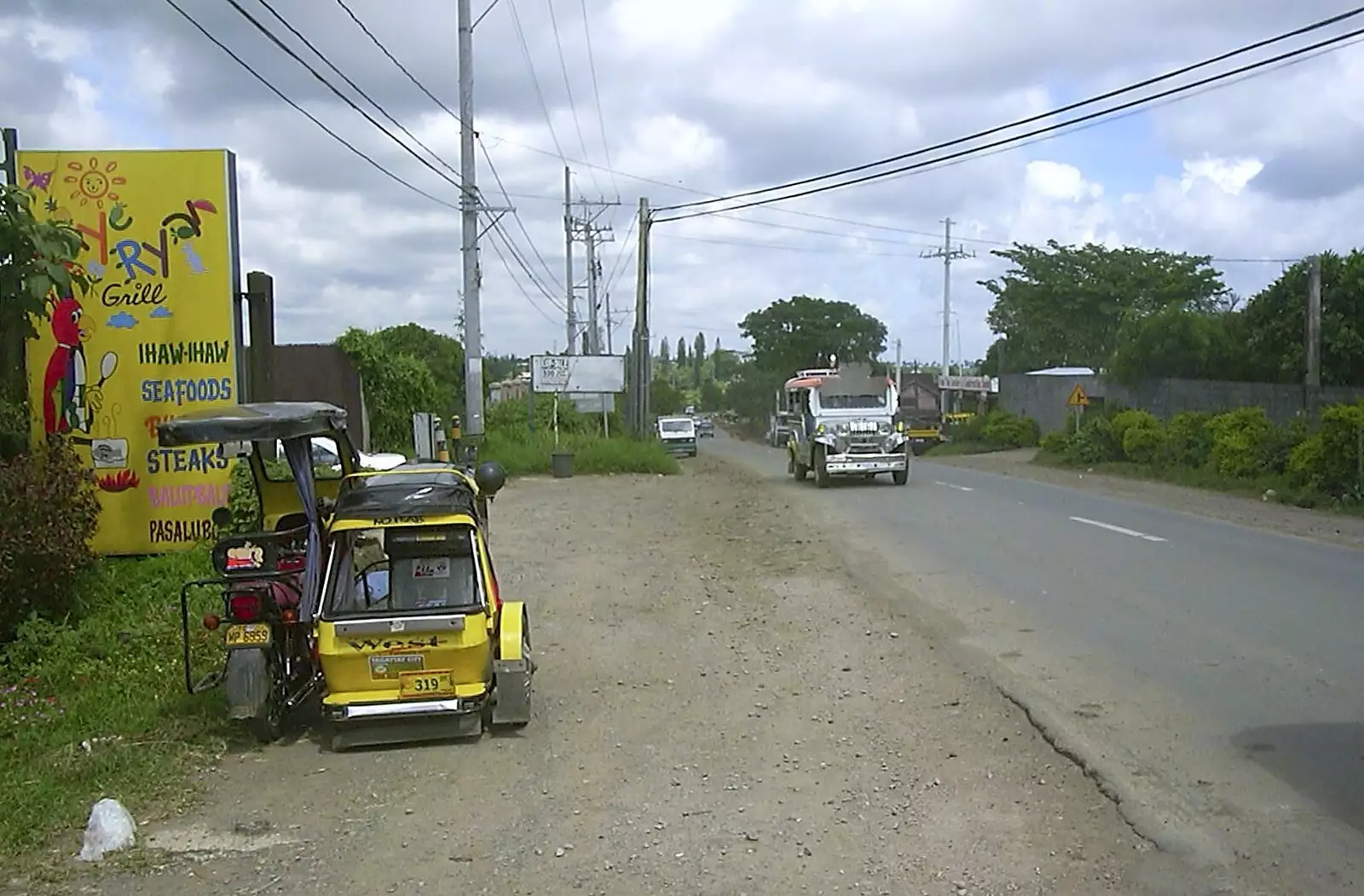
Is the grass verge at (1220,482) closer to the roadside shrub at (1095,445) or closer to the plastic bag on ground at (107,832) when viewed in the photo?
the roadside shrub at (1095,445)

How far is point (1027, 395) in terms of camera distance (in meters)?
58.6

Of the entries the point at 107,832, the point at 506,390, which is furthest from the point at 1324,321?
the point at 506,390

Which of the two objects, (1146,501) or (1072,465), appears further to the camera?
(1072,465)

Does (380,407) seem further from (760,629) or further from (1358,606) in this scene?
(1358,606)

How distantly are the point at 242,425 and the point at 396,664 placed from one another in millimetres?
1781

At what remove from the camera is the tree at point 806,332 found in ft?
296

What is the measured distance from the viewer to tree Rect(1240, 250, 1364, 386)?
32.4 metres

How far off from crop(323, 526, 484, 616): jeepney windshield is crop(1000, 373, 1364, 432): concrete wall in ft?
85.9

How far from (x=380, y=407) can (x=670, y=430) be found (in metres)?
25.5

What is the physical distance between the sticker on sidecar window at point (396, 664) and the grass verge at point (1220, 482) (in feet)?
63.0

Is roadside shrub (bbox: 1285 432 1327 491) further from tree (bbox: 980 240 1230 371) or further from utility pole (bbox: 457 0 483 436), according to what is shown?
tree (bbox: 980 240 1230 371)

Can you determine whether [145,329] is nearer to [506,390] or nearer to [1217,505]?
[1217,505]

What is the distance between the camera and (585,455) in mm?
36281

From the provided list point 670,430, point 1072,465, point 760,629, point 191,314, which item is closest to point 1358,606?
point 760,629
